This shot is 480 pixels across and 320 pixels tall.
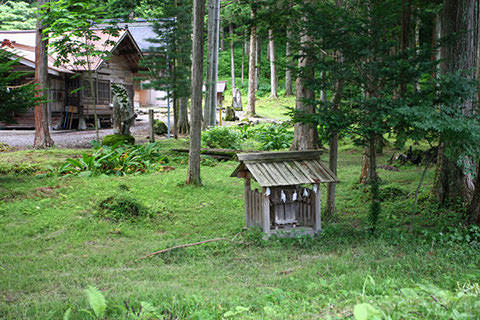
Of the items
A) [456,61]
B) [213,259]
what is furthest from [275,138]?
[213,259]

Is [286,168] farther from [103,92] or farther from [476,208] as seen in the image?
[103,92]

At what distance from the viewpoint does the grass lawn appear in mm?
3959

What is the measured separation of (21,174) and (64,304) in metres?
8.34

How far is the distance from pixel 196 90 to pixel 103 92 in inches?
655

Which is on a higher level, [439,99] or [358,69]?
[358,69]

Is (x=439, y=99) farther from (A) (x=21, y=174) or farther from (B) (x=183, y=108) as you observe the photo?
(B) (x=183, y=108)

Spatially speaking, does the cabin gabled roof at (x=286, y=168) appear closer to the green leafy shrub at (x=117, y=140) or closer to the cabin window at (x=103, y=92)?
the green leafy shrub at (x=117, y=140)

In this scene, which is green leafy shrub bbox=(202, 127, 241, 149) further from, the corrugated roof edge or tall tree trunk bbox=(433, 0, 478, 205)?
tall tree trunk bbox=(433, 0, 478, 205)

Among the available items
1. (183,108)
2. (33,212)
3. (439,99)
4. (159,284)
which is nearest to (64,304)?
(159,284)

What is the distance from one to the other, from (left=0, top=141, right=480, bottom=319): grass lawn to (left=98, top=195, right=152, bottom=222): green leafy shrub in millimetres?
174

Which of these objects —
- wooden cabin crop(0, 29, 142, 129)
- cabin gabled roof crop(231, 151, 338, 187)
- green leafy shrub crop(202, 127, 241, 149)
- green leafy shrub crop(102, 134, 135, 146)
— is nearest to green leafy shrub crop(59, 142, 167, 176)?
green leafy shrub crop(102, 134, 135, 146)

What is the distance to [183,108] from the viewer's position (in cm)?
2223

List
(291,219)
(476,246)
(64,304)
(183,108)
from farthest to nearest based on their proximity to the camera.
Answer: (183,108) → (291,219) → (476,246) → (64,304)

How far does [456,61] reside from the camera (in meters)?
7.84
